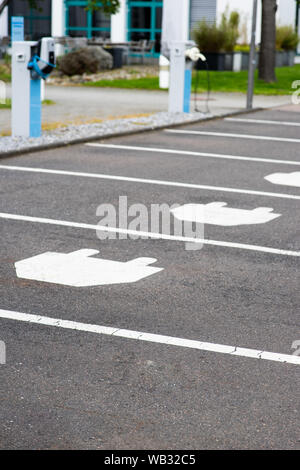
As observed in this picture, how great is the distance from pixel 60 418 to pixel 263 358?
53.6 inches

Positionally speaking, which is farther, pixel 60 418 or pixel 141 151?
pixel 141 151

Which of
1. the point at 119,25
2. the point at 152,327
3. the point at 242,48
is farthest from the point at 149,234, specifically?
the point at 119,25

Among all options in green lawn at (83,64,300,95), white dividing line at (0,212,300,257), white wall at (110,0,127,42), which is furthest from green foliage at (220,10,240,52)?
white dividing line at (0,212,300,257)

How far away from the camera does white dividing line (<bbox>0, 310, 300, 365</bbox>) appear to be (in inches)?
203

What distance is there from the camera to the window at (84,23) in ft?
140

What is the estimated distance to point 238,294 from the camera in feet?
20.8

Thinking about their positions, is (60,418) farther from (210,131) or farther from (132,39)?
(132,39)

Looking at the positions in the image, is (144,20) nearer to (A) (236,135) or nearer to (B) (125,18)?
(B) (125,18)

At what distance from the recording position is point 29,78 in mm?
14078

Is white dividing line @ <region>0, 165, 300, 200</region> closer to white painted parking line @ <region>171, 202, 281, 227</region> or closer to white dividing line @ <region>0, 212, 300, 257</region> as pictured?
white painted parking line @ <region>171, 202, 281, 227</region>

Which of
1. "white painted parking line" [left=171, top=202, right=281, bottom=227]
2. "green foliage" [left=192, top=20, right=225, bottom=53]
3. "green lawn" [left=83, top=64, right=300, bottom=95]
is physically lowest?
"white painted parking line" [left=171, top=202, right=281, bottom=227]

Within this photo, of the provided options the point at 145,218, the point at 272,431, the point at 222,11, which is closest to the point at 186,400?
the point at 272,431

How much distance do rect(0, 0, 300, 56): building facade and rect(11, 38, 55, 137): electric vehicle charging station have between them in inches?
1037

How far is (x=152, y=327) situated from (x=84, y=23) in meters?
39.0
